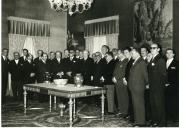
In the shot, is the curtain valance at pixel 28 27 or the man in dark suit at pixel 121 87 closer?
the man in dark suit at pixel 121 87

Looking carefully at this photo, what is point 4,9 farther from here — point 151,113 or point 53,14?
point 151,113

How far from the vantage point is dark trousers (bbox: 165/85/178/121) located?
18.6ft

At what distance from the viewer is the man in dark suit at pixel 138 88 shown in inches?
196

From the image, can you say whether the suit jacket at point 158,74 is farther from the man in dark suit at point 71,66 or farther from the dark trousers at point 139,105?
the man in dark suit at point 71,66

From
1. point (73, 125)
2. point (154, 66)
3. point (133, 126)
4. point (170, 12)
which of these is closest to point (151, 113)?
point (133, 126)

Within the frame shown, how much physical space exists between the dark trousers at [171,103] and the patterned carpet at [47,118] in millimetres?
1003

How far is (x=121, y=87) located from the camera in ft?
19.4

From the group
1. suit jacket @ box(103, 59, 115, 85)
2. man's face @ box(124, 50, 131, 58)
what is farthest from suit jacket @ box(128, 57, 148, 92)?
suit jacket @ box(103, 59, 115, 85)

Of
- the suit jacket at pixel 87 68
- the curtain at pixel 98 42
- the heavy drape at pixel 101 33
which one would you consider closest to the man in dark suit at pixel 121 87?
the suit jacket at pixel 87 68

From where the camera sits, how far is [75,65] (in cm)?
749

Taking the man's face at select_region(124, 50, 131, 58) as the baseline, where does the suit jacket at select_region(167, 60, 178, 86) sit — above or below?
below

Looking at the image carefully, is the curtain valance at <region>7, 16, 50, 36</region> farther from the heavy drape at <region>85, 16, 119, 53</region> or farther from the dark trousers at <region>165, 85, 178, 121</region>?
the dark trousers at <region>165, 85, 178, 121</region>

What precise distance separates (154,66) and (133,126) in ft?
3.97

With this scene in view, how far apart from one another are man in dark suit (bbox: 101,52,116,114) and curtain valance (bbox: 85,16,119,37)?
101 inches
